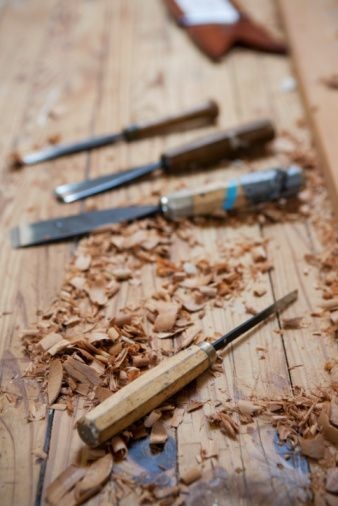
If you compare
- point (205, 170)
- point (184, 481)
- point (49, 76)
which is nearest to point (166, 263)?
point (205, 170)

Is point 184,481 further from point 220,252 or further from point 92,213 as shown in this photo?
point 92,213

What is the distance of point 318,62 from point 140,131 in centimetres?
65

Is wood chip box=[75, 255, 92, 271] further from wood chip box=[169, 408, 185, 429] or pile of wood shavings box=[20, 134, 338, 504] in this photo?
wood chip box=[169, 408, 185, 429]

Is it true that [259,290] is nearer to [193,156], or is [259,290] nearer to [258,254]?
[258,254]

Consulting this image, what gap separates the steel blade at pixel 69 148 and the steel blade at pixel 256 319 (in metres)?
0.71

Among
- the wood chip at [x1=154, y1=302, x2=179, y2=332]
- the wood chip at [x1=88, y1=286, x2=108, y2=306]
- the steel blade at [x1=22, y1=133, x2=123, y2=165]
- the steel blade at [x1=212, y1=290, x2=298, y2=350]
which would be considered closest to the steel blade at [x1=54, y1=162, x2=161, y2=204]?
the steel blade at [x1=22, y1=133, x2=123, y2=165]

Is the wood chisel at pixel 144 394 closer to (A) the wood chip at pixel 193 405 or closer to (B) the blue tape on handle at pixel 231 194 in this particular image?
(A) the wood chip at pixel 193 405

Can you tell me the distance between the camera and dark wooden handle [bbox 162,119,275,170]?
4.52 ft

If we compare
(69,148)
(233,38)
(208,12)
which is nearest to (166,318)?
(69,148)

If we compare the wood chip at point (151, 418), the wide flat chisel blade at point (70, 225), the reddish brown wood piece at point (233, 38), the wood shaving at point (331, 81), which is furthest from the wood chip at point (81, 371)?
the reddish brown wood piece at point (233, 38)

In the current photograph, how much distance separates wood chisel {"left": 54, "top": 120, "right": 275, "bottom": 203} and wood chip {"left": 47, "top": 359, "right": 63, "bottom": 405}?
49 centimetres

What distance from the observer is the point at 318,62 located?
1.71 meters

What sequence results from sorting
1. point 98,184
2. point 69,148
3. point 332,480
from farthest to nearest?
point 69,148
point 98,184
point 332,480

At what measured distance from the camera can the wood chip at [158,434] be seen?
33.5 inches
